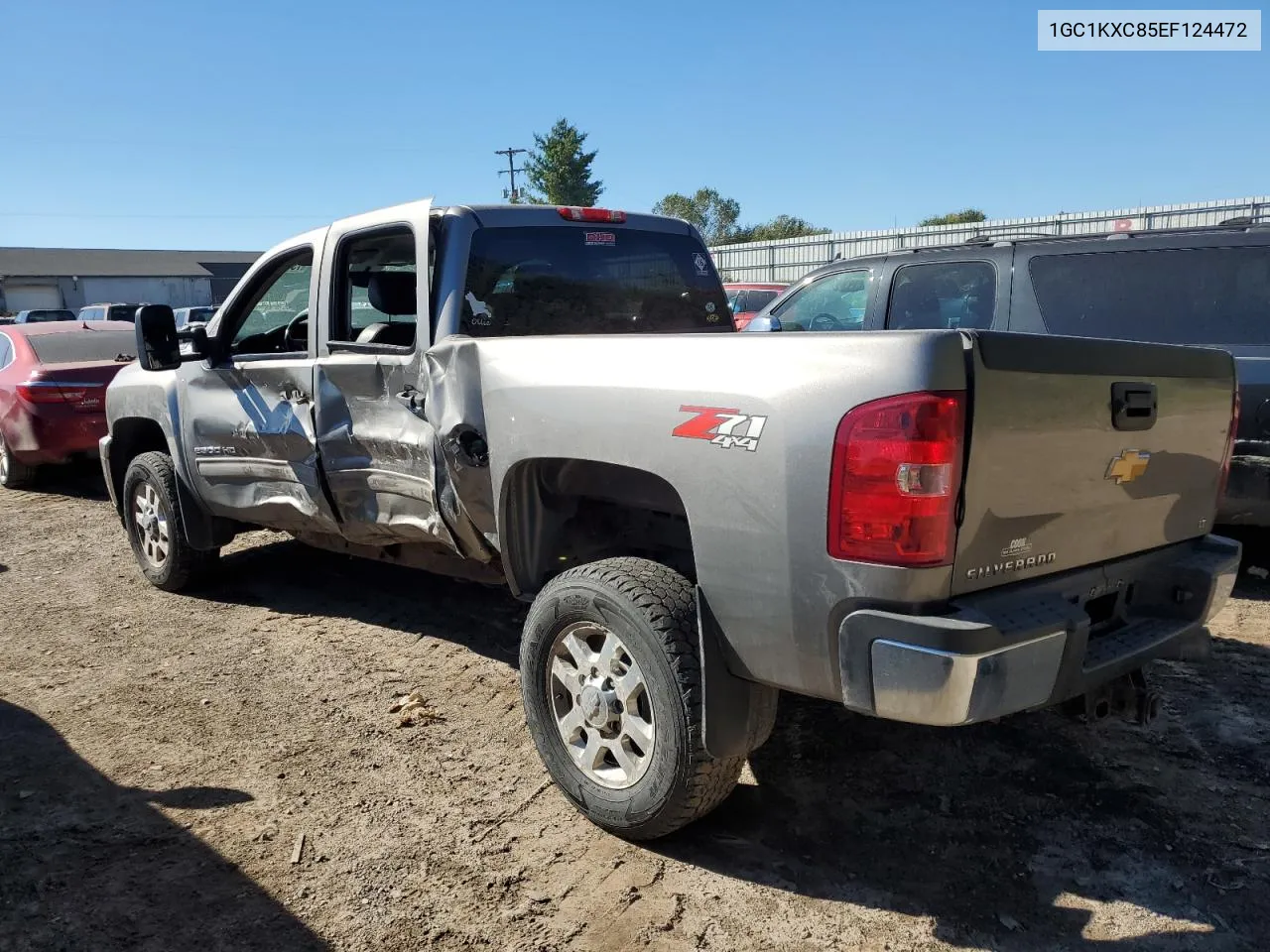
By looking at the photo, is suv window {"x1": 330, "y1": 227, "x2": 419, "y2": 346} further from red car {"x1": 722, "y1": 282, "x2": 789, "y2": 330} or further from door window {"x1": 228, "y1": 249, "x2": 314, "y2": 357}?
red car {"x1": 722, "y1": 282, "x2": 789, "y2": 330}

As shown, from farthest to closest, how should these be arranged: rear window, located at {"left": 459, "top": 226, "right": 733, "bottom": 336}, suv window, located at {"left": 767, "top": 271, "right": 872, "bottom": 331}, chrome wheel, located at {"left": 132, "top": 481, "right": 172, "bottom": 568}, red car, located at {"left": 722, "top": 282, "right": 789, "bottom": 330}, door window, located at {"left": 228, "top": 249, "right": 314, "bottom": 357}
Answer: red car, located at {"left": 722, "top": 282, "right": 789, "bottom": 330} → suv window, located at {"left": 767, "top": 271, "right": 872, "bottom": 331} → chrome wheel, located at {"left": 132, "top": 481, "right": 172, "bottom": 568} → door window, located at {"left": 228, "top": 249, "right": 314, "bottom": 357} → rear window, located at {"left": 459, "top": 226, "right": 733, "bottom": 336}

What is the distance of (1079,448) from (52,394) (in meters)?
8.98

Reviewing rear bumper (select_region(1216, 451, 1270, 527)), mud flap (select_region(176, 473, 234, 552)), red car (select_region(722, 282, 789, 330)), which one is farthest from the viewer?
red car (select_region(722, 282, 789, 330))

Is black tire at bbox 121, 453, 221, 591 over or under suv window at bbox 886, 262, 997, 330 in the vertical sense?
under

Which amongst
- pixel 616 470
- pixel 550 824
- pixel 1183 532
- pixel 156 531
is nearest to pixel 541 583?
pixel 616 470

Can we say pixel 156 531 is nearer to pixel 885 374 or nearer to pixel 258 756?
Answer: pixel 258 756

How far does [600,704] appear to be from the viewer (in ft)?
9.92

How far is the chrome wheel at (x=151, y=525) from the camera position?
5634mm

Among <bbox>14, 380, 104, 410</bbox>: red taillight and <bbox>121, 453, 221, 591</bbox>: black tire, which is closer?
<bbox>121, 453, 221, 591</bbox>: black tire

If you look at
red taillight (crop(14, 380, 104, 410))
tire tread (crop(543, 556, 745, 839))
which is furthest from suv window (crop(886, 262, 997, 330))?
red taillight (crop(14, 380, 104, 410))

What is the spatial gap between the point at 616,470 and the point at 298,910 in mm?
1611

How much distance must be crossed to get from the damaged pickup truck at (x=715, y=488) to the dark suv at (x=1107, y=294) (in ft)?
7.28

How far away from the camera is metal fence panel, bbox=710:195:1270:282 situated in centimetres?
1819

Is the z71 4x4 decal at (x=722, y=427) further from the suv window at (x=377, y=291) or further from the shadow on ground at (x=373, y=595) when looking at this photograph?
the shadow on ground at (x=373, y=595)
